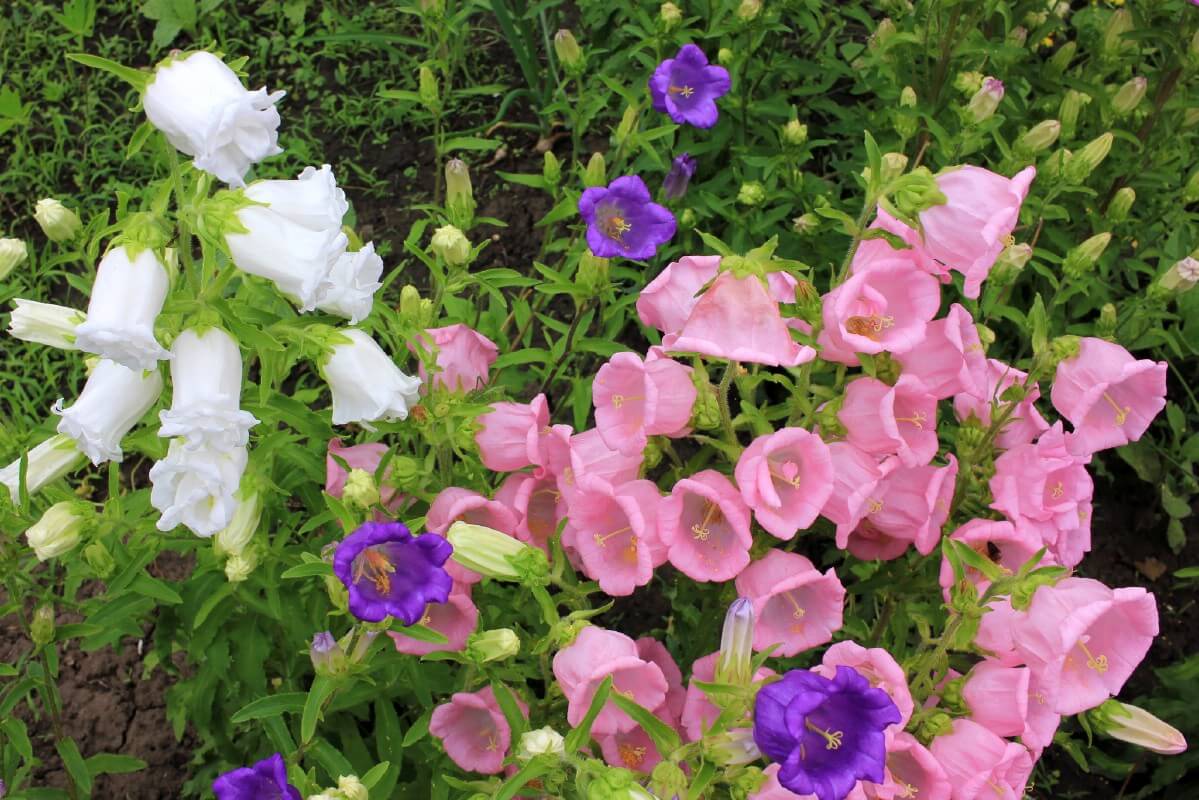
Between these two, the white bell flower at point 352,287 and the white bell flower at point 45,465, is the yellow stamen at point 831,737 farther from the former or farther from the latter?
the white bell flower at point 45,465

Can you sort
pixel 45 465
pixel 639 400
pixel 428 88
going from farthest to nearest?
pixel 428 88 → pixel 639 400 → pixel 45 465

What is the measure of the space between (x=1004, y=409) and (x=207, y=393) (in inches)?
72.1

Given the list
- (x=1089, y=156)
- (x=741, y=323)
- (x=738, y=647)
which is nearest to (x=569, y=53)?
(x=1089, y=156)

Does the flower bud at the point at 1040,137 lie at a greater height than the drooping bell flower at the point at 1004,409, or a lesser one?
greater

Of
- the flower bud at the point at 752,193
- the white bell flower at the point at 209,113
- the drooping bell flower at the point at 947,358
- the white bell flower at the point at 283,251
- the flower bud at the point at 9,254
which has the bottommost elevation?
the flower bud at the point at 752,193

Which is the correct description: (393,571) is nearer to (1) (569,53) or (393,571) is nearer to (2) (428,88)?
(2) (428,88)

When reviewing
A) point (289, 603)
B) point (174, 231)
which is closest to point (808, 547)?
point (289, 603)

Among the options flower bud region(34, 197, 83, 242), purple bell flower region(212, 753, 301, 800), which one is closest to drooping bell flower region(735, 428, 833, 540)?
purple bell flower region(212, 753, 301, 800)

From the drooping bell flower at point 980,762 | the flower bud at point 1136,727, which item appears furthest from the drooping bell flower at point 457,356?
the flower bud at point 1136,727

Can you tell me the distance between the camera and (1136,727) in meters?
2.36

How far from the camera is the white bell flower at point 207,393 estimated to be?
1.90 meters

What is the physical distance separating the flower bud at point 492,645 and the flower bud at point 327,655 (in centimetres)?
26

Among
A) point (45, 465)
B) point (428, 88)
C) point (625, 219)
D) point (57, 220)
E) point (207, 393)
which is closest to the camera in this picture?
point (207, 393)

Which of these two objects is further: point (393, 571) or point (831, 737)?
point (393, 571)
